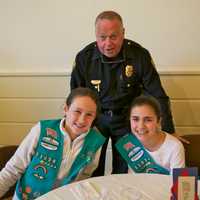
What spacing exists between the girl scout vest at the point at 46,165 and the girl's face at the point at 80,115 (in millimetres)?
57

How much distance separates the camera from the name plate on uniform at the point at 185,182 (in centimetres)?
108

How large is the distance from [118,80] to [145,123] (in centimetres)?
41

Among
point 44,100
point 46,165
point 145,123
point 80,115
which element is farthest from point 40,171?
point 44,100

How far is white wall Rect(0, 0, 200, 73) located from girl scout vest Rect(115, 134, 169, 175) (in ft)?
3.02

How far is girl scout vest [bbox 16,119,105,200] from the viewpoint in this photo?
164cm

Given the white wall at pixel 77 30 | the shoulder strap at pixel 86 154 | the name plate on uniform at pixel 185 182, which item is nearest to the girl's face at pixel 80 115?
the shoulder strap at pixel 86 154

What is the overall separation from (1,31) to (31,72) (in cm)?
38

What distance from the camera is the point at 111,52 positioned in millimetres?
2021

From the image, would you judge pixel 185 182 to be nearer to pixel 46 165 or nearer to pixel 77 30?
pixel 46 165

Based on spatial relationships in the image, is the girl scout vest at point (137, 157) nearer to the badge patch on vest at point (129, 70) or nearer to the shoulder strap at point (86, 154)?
the shoulder strap at point (86, 154)

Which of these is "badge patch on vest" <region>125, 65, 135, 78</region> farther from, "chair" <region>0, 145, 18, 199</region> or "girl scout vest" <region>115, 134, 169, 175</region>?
"chair" <region>0, 145, 18, 199</region>

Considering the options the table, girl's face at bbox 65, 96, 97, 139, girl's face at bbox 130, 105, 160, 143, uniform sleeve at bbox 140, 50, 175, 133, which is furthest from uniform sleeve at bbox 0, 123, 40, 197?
uniform sleeve at bbox 140, 50, 175, 133

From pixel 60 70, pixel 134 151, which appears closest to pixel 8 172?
pixel 134 151

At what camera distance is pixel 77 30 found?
8.67 ft
